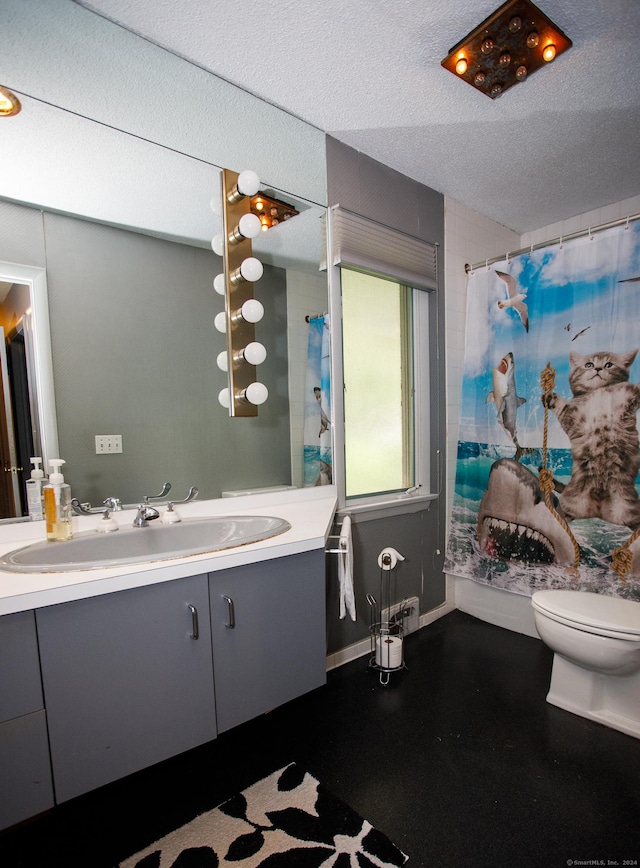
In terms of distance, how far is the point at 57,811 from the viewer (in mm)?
1286

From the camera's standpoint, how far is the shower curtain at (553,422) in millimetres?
1977

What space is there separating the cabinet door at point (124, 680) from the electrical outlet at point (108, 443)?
61 cm

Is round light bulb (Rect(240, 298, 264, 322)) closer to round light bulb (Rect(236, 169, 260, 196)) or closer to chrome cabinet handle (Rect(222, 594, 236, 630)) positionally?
round light bulb (Rect(236, 169, 260, 196))

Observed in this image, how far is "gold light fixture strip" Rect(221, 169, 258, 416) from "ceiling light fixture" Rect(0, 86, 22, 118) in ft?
2.10

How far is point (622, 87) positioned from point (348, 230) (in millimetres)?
1152

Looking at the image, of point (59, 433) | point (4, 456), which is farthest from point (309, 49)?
point (4, 456)

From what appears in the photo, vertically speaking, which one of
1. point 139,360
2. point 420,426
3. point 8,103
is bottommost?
point 420,426

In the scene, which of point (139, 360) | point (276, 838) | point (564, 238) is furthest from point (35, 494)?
point (564, 238)

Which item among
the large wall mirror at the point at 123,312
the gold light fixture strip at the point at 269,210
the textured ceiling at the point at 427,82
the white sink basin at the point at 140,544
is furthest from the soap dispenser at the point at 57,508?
the textured ceiling at the point at 427,82

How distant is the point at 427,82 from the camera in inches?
65.0

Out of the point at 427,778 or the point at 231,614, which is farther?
the point at 427,778

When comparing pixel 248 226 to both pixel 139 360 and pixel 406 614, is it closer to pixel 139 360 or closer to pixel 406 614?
pixel 139 360

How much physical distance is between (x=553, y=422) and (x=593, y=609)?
896 millimetres

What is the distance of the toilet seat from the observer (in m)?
1.53
